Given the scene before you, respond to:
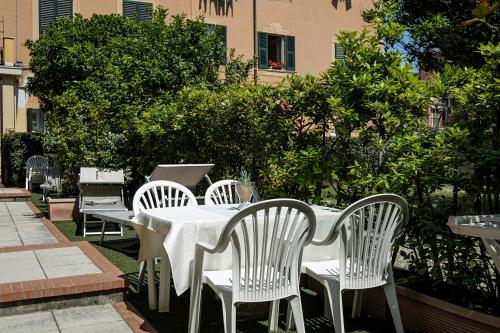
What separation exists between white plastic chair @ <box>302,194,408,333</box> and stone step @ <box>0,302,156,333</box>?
4.20 ft

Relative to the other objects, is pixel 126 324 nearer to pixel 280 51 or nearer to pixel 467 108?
pixel 467 108

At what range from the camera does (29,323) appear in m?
3.90

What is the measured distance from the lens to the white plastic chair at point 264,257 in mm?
3084

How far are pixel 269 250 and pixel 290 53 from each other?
59.6 ft

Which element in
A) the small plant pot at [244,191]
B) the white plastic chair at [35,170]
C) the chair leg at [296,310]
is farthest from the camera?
the white plastic chair at [35,170]

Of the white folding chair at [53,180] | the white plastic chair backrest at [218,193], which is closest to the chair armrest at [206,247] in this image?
the white plastic chair backrest at [218,193]

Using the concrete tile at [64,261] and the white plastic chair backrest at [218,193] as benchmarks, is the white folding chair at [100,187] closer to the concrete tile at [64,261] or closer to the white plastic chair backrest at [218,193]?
the concrete tile at [64,261]

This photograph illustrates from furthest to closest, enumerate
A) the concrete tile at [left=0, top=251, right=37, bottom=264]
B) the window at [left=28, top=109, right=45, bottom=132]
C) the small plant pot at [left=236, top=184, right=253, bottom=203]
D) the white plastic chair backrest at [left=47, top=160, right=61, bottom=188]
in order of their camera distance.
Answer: the window at [left=28, top=109, right=45, bottom=132] → the white plastic chair backrest at [left=47, top=160, right=61, bottom=188] → the concrete tile at [left=0, top=251, right=37, bottom=264] → the small plant pot at [left=236, top=184, right=253, bottom=203]

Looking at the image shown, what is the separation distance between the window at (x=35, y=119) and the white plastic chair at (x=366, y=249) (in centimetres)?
1588

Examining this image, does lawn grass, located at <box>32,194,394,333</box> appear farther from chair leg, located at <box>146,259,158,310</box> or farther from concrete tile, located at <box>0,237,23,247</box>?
concrete tile, located at <box>0,237,23,247</box>

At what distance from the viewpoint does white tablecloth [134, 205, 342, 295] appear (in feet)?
11.4

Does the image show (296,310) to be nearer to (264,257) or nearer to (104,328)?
(264,257)

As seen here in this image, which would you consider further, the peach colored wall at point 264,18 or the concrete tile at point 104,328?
the peach colored wall at point 264,18

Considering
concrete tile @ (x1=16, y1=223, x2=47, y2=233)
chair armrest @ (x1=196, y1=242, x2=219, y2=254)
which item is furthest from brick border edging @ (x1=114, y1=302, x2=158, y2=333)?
concrete tile @ (x1=16, y1=223, x2=47, y2=233)
